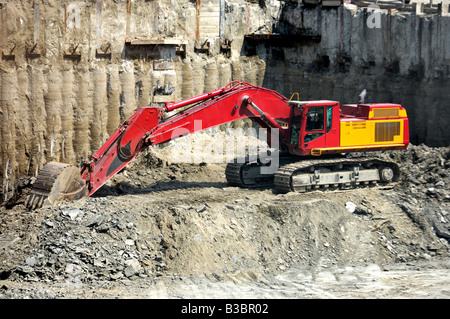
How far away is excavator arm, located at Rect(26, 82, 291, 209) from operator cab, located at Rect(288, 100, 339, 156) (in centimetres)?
27

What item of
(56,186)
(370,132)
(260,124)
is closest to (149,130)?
(56,186)

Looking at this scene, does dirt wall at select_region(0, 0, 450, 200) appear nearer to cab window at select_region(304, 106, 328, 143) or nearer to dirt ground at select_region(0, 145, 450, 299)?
dirt ground at select_region(0, 145, 450, 299)

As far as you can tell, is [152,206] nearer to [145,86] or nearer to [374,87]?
[145,86]

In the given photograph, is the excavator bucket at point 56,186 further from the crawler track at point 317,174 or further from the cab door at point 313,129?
the cab door at point 313,129

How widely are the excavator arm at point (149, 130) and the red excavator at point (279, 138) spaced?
0.02 meters

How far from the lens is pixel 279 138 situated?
17062mm

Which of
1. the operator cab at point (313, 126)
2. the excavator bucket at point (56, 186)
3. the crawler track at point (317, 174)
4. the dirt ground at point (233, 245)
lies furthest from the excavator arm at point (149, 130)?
the crawler track at point (317, 174)

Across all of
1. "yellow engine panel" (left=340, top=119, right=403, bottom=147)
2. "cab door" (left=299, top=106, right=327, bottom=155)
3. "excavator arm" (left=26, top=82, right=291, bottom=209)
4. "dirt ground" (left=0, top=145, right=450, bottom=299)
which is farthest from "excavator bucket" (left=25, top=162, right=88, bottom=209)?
"yellow engine panel" (left=340, top=119, right=403, bottom=147)

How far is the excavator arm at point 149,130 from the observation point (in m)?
14.3

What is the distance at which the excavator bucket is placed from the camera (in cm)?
1414

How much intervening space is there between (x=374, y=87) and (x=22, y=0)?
1032 centimetres
